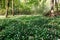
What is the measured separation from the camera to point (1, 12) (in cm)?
2355

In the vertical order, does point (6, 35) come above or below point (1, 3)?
below

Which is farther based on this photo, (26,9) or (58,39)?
(26,9)

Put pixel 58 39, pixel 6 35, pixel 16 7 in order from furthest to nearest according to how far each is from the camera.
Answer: pixel 16 7 < pixel 6 35 < pixel 58 39

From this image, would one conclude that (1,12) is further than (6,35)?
Yes

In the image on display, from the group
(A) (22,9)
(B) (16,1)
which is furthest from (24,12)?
(B) (16,1)

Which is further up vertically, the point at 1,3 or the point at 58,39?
the point at 1,3

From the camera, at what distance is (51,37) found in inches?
263

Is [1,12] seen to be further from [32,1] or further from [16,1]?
[32,1]

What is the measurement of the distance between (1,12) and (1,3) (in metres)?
1.27

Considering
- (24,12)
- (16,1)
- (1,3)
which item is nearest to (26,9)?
(24,12)

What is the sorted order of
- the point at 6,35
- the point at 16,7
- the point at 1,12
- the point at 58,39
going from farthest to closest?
the point at 16,7, the point at 1,12, the point at 6,35, the point at 58,39

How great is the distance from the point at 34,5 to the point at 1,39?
62.9 ft

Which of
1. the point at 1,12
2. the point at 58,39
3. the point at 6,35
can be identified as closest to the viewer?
the point at 58,39

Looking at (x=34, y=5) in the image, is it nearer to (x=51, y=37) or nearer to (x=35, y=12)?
(x=35, y=12)
